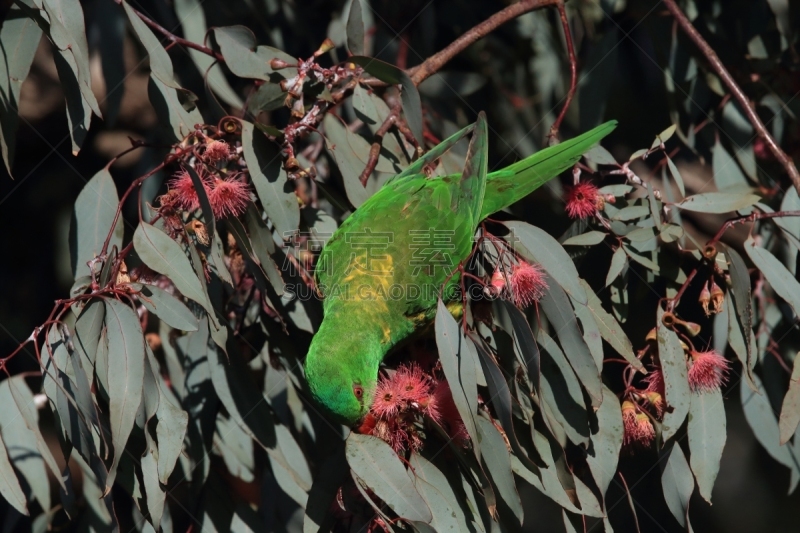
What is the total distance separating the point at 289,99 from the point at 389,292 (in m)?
0.63

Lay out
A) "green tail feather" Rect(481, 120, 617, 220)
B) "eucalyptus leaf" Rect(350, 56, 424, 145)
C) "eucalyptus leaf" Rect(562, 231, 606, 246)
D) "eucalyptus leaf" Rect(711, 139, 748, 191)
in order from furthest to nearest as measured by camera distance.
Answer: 1. "eucalyptus leaf" Rect(711, 139, 748, 191)
2. "green tail feather" Rect(481, 120, 617, 220)
3. "eucalyptus leaf" Rect(350, 56, 424, 145)
4. "eucalyptus leaf" Rect(562, 231, 606, 246)

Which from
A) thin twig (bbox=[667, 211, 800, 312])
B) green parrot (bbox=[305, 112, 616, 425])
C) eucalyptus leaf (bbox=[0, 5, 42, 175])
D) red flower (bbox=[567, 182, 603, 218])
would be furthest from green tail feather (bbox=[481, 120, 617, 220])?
eucalyptus leaf (bbox=[0, 5, 42, 175])

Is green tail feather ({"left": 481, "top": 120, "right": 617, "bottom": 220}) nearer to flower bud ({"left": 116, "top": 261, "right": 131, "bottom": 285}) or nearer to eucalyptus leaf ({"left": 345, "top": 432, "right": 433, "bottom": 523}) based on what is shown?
eucalyptus leaf ({"left": 345, "top": 432, "right": 433, "bottom": 523})

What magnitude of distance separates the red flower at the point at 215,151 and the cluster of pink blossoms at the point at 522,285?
78 centimetres

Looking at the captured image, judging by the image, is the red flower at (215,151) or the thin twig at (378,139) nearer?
the red flower at (215,151)

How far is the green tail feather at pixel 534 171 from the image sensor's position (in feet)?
7.26

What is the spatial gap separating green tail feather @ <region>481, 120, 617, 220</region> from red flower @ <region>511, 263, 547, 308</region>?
62 cm

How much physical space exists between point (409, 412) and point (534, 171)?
94 centimetres

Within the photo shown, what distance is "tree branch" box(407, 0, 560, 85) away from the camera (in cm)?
238

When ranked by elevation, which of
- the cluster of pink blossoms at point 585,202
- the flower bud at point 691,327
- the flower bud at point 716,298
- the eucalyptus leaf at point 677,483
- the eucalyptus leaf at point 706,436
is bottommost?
the eucalyptus leaf at point 677,483

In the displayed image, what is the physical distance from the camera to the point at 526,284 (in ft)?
5.57

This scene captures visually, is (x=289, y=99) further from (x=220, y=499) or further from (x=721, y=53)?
(x=721, y=53)

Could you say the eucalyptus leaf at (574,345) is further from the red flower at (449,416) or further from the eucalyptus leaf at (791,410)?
the eucalyptus leaf at (791,410)

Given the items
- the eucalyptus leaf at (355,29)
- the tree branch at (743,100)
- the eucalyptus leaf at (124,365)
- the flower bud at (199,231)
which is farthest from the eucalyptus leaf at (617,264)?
the eucalyptus leaf at (124,365)
